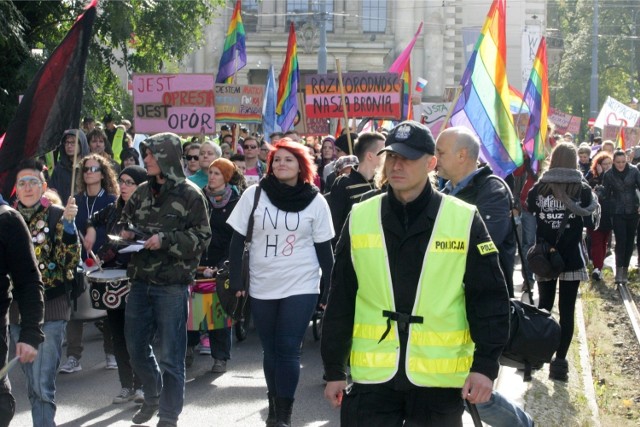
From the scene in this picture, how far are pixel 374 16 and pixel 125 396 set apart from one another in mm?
58241

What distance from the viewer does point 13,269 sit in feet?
18.1

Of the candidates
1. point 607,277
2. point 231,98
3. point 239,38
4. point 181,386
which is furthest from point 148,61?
point 181,386

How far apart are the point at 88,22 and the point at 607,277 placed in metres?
11.2

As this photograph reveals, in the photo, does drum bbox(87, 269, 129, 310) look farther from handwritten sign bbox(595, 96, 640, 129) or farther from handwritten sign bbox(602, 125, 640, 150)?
handwritten sign bbox(595, 96, 640, 129)

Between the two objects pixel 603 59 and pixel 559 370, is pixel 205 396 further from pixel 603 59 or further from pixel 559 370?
pixel 603 59

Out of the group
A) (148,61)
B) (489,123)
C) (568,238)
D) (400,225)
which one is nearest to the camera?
(400,225)

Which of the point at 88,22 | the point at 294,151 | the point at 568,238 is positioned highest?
the point at 88,22

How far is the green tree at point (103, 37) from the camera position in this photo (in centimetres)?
1816

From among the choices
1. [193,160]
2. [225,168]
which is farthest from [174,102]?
[225,168]

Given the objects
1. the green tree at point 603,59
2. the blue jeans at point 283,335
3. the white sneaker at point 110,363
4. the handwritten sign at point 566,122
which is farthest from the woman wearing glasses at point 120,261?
the green tree at point 603,59

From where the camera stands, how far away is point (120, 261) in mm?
8992

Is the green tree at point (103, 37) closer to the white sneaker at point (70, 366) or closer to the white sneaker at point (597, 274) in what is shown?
the white sneaker at point (597, 274)

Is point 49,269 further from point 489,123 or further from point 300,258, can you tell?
point 489,123

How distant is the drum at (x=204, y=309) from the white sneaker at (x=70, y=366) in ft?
3.24
